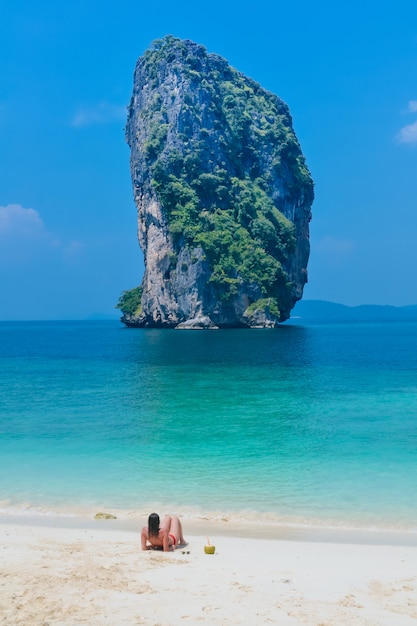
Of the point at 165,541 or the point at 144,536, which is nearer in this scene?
the point at 165,541

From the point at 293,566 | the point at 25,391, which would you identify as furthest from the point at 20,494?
the point at 25,391

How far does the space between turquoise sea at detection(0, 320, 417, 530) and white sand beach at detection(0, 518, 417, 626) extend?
163 cm

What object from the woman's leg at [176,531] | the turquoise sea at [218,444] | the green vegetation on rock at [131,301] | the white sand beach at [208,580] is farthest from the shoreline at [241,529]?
the green vegetation on rock at [131,301]

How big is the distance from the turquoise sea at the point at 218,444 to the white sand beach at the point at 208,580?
1.63 m

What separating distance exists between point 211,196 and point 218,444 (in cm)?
7702

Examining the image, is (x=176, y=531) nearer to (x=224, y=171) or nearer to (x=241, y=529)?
(x=241, y=529)

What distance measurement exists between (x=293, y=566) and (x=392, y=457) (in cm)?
723

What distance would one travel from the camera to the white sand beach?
17.6 feet

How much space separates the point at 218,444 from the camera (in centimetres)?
1496

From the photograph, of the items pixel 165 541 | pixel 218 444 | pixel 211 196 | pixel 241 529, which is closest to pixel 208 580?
pixel 165 541

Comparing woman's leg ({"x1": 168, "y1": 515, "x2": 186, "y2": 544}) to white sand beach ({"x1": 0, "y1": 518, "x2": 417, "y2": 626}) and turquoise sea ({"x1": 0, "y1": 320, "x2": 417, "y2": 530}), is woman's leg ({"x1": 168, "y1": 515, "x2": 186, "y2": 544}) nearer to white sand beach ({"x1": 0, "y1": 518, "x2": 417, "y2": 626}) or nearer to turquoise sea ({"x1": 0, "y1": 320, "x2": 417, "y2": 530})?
white sand beach ({"x1": 0, "y1": 518, "x2": 417, "y2": 626})

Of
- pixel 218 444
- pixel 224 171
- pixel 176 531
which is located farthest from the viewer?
pixel 224 171

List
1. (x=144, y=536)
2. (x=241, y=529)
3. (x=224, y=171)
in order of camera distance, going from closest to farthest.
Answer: (x=144, y=536) → (x=241, y=529) → (x=224, y=171)

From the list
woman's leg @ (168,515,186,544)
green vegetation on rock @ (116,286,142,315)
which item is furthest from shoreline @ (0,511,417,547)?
green vegetation on rock @ (116,286,142,315)
